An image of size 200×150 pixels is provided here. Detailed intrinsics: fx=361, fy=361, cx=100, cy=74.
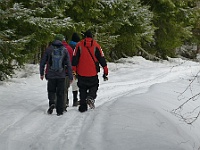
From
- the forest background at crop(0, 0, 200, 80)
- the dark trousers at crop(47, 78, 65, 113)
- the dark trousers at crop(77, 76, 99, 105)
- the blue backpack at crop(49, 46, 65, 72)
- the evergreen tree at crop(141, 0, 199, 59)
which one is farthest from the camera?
the evergreen tree at crop(141, 0, 199, 59)

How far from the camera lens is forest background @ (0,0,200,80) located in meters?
10.5

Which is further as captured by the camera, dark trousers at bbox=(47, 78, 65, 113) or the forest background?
the forest background

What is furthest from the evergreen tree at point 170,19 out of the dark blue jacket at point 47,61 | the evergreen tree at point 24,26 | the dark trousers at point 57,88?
the dark trousers at point 57,88

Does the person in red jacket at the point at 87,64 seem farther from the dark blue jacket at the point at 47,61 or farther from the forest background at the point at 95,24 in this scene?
the forest background at the point at 95,24

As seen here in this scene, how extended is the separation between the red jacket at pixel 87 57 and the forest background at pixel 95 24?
87.9 inches

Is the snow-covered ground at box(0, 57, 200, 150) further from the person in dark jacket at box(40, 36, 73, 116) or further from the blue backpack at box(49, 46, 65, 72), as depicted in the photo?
the blue backpack at box(49, 46, 65, 72)

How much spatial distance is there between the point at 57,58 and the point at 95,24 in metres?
9.82

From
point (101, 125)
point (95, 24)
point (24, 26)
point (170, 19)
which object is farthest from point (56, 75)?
point (170, 19)

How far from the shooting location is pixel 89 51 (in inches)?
334

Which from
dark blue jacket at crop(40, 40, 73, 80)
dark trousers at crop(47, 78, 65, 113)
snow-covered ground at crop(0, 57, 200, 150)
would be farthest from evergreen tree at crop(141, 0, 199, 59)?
dark trousers at crop(47, 78, 65, 113)

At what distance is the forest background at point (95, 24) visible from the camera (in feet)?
34.5

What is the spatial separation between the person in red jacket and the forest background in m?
2.27

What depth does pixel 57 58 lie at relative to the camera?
27.0 feet

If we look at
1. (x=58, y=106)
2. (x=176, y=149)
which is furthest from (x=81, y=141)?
(x=58, y=106)
